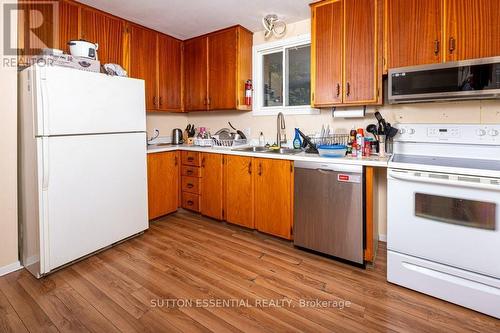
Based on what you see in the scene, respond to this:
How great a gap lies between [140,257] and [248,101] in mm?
2117

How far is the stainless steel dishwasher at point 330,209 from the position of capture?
2.12 m

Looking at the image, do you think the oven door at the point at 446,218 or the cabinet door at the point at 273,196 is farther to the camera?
Result: the cabinet door at the point at 273,196

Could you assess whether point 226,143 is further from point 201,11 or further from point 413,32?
point 413,32

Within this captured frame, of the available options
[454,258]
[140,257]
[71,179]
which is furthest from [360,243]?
[71,179]

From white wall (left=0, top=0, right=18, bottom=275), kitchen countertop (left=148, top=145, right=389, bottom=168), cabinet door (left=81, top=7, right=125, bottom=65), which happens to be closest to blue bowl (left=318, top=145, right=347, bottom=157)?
kitchen countertop (left=148, top=145, right=389, bottom=168)

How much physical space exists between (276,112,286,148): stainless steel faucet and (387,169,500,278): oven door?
1.41 meters

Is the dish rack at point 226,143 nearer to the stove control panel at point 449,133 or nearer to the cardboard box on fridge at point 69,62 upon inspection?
the cardboard box on fridge at point 69,62

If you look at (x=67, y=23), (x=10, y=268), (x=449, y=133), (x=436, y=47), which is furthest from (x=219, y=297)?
(x=67, y=23)

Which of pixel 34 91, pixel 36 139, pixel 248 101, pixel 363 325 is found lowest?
pixel 363 325

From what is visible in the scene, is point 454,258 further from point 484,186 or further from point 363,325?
point 363,325

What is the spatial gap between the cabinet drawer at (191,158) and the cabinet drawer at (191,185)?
0.63 feet

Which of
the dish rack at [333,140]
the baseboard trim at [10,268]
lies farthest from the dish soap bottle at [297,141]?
the baseboard trim at [10,268]

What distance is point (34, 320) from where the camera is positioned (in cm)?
160

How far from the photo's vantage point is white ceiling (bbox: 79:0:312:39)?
256 cm
